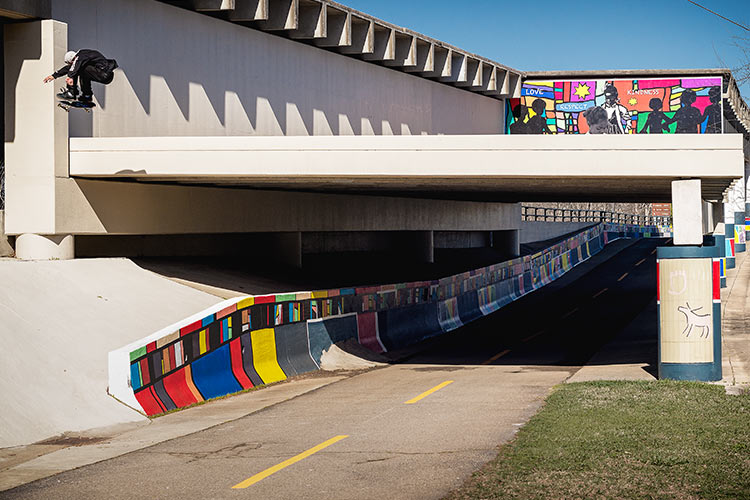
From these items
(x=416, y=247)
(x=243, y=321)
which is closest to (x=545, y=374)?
(x=243, y=321)

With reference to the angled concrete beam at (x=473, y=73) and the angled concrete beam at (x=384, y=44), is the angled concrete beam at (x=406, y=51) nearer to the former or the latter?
the angled concrete beam at (x=384, y=44)

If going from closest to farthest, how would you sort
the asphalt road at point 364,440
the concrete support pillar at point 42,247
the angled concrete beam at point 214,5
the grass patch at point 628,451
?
the grass patch at point 628,451, the asphalt road at point 364,440, the concrete support pillar at point 42,247, the angled concrete beam at point 214,5

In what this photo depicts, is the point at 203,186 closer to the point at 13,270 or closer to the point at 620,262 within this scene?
the point at 13,270

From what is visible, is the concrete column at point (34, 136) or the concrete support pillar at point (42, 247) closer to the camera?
the concrete column at point (34, 136)

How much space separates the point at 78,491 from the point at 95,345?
6797mm

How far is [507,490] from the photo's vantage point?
869 centimetres

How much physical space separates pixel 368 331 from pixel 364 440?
1304 cm

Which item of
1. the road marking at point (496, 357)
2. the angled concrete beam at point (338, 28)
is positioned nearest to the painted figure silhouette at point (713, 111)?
the angled concrete beam at point (338, 28)

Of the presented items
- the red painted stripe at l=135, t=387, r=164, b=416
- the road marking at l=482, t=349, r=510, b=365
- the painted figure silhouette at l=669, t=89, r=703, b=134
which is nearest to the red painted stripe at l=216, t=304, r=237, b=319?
the red painted stripe at l=135, t=387, r=164, b=416

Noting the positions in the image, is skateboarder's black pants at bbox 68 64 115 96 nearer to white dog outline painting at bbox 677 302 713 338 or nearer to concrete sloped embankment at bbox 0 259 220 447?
concrete sloped embankment at bbox 0 259 220 447

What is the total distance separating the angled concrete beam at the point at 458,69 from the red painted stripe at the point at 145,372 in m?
28.6

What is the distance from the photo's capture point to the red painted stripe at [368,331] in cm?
2455

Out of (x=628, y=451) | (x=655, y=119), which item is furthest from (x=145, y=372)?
(x=655, y=119)

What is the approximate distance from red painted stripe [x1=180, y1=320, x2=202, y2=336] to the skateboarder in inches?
196
